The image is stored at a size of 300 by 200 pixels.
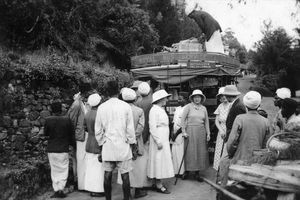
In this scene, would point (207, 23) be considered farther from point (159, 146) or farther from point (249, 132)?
point (249, 132)

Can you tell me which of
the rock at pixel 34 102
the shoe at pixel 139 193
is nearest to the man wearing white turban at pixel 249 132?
the shoe at pixel 139 193

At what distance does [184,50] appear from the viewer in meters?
11.1

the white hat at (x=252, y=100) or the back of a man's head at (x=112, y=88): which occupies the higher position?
the back of a man's head at (x=112, y=88)

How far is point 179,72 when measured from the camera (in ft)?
32.1

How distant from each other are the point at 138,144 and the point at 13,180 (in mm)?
2418

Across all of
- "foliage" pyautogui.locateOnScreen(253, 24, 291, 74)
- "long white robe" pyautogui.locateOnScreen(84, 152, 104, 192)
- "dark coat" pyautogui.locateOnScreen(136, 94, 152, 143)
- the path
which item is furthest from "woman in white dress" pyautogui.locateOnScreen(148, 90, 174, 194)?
"foliage" pyautogui.locateOnScreen(253, 24, 291, 74)

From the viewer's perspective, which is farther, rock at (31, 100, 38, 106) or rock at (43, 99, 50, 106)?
rock at (43, 99, 50, 106)

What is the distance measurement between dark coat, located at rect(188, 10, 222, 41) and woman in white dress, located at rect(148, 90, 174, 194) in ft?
17.8

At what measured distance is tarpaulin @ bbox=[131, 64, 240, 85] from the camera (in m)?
9.62

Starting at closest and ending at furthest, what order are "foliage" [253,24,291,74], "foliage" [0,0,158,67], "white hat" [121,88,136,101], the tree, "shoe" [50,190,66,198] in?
"white hat" [121,88,136,101] < "shoe" [50,190,66,198] < "foliage" [0,0,158,67] < the tree < "foliage" [253,24,291,74]

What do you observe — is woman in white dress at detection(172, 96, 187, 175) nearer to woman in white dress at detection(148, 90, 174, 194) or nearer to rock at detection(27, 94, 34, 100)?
woman in white dress at detection(148, 90, 174, 194)

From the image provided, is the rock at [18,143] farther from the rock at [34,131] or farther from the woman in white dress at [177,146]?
the woman in white dress at [177,146]

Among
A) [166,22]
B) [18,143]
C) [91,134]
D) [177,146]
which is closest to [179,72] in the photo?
[177,146]

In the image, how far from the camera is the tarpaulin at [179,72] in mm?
9617
